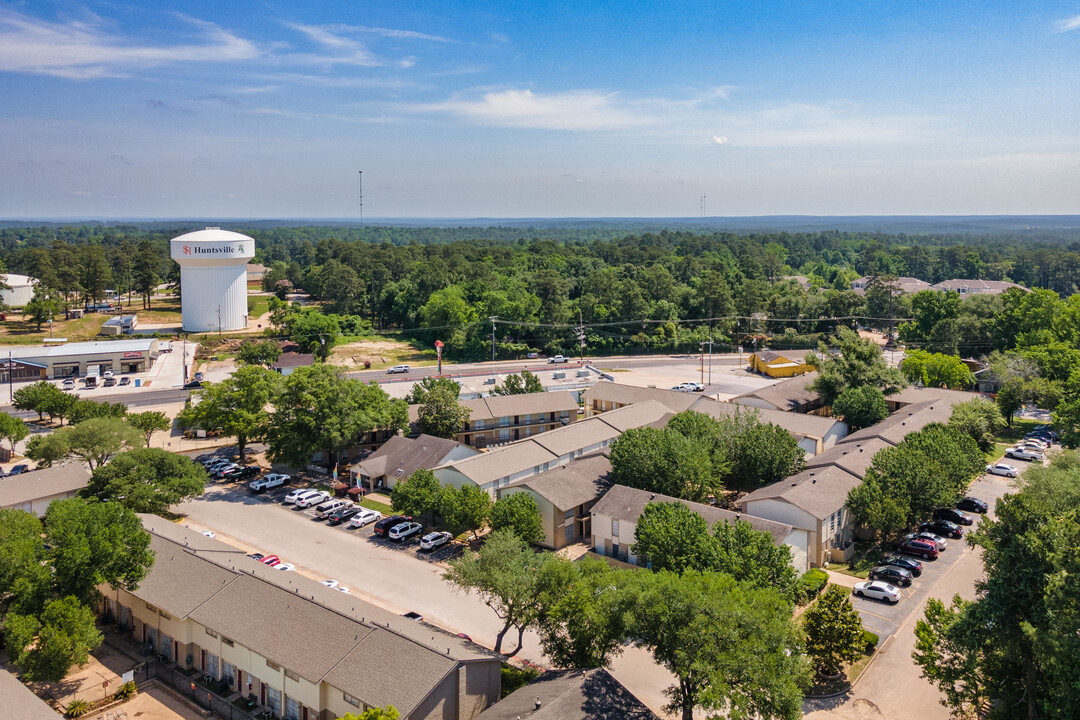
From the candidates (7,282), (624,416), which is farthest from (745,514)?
(7,282)

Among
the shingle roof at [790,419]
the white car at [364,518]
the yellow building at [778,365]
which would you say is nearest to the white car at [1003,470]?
the shingle roof at [790,419]

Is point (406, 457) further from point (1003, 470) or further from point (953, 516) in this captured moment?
point (1003, 470)

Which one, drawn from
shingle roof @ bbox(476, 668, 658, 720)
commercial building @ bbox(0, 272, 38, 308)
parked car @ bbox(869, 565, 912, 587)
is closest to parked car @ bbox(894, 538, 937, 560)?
parked car @ bbox(869, 565, 912, 587)

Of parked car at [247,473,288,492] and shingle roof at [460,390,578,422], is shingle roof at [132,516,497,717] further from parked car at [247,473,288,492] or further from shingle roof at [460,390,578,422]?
shingle roof at [460,390,578,422]

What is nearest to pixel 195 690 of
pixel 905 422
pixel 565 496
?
pixel 565 496

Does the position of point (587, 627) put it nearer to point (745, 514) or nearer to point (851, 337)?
point (745, 514)
